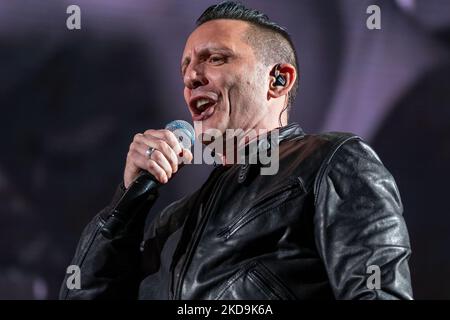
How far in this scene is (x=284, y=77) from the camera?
1.87 meters

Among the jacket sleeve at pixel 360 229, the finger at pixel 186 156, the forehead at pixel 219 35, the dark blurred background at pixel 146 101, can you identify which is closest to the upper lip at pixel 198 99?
the forehead at pixel 219 35

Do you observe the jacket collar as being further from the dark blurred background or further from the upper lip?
the dark blurred background

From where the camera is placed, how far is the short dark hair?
1839mm

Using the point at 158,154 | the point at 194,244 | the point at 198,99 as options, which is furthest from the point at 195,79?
the point at 194,244

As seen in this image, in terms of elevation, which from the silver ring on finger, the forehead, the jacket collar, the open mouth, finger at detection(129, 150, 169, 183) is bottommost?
finger at detection(129, 150, 169, 183)

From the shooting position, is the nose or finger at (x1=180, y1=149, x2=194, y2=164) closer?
finger at (x1=180, y1=149, x2=194, y2=164)

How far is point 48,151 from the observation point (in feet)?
7.82

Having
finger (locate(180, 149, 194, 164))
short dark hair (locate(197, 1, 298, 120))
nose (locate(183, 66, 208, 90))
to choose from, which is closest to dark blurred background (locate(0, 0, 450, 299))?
short dark hair (locate(197, 1, 298, 120))

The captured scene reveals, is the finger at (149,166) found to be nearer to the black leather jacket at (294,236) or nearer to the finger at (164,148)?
the finger at (164,148)

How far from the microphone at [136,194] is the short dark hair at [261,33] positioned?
38cm

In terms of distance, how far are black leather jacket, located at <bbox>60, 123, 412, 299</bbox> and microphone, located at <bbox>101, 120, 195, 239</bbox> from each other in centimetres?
4

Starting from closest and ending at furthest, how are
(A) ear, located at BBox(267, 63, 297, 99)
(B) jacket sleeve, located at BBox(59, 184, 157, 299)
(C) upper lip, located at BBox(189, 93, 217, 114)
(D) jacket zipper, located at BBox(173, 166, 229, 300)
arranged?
(D) jacket zipper, located at BBox(173, 166, 229, 300) → (B) jacket sleeve, located at BBox(59, 184, 157, 299) → (C) upper lip, located at BBox(189, 93, 217, 114) → (A) ear, located at BBox(267, 63, 297, 99)

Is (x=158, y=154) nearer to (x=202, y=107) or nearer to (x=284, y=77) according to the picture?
(x=202, y=107)

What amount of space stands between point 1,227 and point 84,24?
0.81 m
